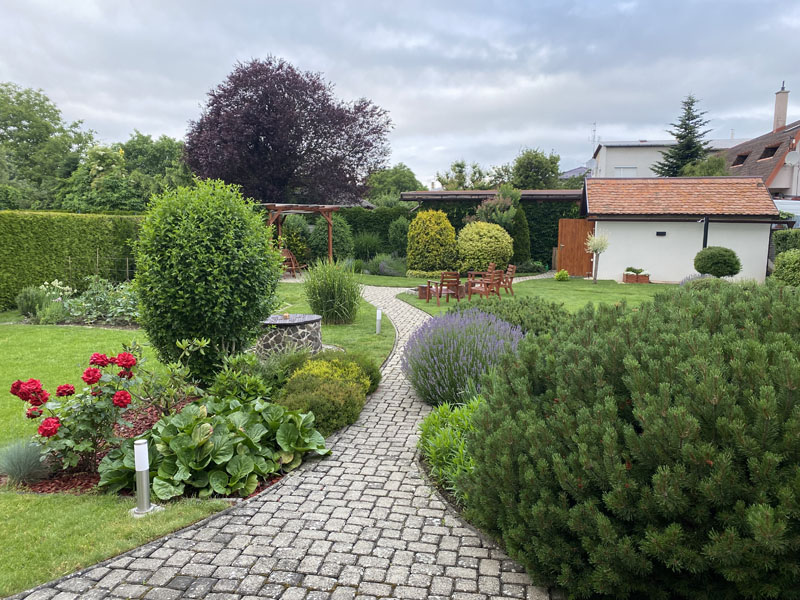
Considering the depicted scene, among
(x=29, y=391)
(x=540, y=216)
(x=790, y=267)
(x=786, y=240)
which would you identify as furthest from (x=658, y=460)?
(x=540, y=216)

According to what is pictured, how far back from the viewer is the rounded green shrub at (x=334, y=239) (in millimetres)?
22422

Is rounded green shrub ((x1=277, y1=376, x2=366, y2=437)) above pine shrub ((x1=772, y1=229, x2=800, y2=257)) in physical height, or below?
below

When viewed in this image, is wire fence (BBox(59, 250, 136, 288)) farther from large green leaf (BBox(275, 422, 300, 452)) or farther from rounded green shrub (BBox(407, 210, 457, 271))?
rounded green shrub (BBox(407, 210, 457, 271))

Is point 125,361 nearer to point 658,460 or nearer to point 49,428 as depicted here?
point 49,428

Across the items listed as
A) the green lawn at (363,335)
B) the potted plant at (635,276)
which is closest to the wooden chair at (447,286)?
the green lawn at (363,335)

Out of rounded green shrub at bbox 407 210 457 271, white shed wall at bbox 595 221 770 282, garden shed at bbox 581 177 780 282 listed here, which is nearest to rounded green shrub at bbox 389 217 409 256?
rounded green shrub at bbox 407 210 457 271

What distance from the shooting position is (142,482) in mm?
3572

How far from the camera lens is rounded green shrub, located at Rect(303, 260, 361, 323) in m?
11.0

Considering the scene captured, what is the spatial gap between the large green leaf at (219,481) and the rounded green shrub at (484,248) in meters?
17.1

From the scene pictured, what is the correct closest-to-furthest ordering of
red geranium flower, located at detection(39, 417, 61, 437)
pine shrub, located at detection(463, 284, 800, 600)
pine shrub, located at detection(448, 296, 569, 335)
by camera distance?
pine shrub, located at detection(463, 284, 800, 600) < red geranium flower, located at detection(39, 417, 61, 437) < pine shrub, located at detection(448, 296, 569, 335)

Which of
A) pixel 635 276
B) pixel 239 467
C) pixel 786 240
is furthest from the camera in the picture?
pixel 635 276

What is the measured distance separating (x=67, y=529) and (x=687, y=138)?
117 feet

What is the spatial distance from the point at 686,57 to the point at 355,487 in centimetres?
1476

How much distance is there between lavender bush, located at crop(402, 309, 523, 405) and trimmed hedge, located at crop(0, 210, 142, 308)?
8.78m
